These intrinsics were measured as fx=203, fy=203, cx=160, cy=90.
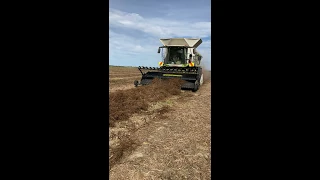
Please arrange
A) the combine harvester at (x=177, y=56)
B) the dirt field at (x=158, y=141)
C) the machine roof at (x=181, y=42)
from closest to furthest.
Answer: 1. the dirt field at (x=158, y=141)
2. the combine harvester at (x=177, y=56)
3. the machine roof at (x=181, y=42)

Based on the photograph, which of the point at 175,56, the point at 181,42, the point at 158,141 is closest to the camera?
the point at 158,141

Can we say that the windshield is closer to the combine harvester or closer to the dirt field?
the combine harvester

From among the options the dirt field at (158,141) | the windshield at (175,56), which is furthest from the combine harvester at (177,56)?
the dirt field at (158,141)

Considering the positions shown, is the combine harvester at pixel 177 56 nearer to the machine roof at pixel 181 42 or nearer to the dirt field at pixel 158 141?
the machine roof at pixel 181 42

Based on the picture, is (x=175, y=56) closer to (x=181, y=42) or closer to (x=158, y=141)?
(x=181, y=42)

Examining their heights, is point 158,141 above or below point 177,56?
below

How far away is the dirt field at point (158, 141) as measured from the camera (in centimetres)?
297

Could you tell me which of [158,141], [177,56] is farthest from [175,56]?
[158,141]

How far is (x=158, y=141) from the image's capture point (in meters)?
4.08

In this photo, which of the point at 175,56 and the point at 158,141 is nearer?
the point at 158,141
